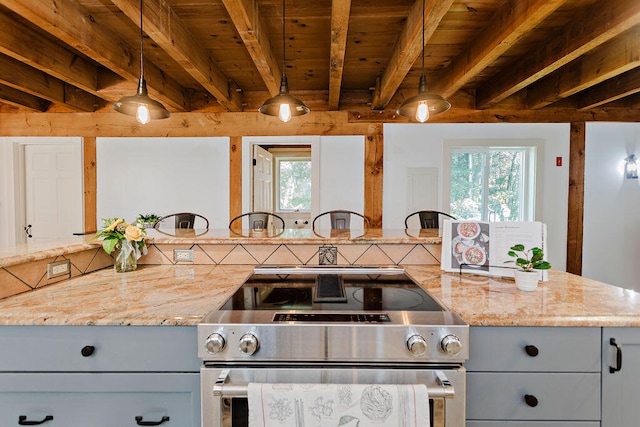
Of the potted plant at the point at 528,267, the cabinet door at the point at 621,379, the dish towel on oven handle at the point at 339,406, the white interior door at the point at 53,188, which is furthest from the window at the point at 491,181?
the white interior door at the point at 53,188

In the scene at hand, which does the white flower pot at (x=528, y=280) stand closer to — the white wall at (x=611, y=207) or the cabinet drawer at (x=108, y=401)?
the cabinet drawer at (x=108, y=401)

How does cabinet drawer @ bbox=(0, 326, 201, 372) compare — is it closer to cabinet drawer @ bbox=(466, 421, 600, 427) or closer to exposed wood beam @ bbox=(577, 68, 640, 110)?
cabinet drawer @ bbox=(466, 421, 600, 427)

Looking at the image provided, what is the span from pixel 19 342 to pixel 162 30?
75.3 inches

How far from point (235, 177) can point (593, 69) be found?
12.3 feet

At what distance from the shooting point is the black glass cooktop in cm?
113

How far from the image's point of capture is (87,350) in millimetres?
1001

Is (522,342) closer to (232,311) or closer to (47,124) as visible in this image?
(232,311)

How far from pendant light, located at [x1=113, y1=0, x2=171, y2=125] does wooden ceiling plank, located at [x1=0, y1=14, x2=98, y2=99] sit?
1145 millimetres

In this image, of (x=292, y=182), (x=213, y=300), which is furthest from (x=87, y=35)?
(x=292, y=182)

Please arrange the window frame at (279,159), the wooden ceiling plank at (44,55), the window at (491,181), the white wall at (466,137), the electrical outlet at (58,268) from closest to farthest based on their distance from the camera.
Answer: the electrical outlet at (58,268) < the wooden ceiling plank at (44,55) < the white wall at (466,137) < the window at (491,181) < the window frame at (279,159)

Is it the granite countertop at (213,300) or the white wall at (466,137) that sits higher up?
the white wall at (466,137)

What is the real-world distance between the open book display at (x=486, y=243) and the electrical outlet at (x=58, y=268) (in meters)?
1.70

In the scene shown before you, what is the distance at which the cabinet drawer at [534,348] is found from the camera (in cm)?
101

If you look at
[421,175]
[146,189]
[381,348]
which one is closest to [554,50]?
[421,175]
